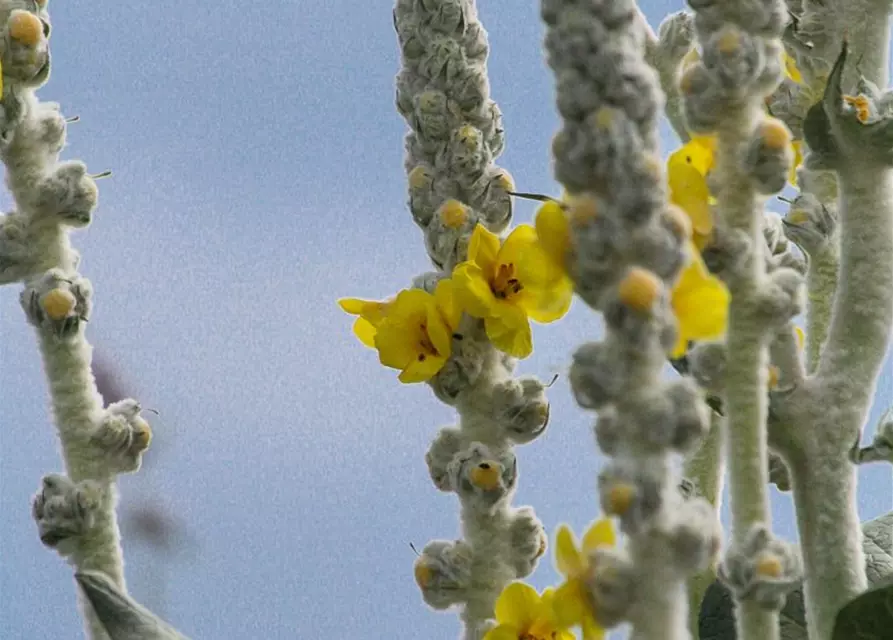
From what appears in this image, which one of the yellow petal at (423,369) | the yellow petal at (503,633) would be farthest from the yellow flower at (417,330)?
the yellow petal at (503,633)

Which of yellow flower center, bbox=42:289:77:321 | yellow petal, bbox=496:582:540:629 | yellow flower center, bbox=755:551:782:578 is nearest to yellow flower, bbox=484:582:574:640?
yellow petal, bbox=496:582:540:629

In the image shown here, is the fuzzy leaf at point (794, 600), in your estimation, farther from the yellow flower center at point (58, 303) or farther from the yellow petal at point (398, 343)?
the yellow flower center at point (58, 303)

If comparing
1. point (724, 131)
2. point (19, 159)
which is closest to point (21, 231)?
point (19, 159)

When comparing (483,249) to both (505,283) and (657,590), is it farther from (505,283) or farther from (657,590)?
(657,590)

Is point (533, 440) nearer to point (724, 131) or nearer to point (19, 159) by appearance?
point (724, 131)

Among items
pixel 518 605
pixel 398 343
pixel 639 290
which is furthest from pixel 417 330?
pixel 639 290

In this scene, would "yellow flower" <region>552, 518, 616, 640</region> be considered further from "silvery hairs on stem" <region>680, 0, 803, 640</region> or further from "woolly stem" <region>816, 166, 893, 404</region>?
"woolly stem" <region>816, 166, 893, 404</region>
